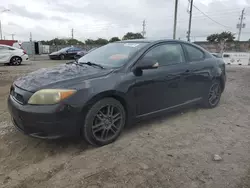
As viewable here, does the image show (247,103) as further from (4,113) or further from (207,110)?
(4,113)

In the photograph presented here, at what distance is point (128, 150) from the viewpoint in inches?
112

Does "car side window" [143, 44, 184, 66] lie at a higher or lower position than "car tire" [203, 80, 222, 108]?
higher

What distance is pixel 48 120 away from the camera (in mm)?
2520

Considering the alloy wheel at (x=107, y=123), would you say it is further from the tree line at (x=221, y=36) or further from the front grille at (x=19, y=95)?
the tree line at (x=221, y=36)

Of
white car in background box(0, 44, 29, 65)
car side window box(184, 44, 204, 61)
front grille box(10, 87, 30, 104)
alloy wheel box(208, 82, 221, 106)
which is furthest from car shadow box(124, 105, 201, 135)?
white car in background box(0, 44, 29, 65)

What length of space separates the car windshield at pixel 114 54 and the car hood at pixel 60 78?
10.6 inches

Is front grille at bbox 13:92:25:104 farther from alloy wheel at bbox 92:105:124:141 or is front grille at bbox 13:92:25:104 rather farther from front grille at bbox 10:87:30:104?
alloy wheel at bbox 92:105:124:141

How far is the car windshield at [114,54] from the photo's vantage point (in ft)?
10.7

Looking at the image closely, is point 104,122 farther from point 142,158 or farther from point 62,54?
point 62,54

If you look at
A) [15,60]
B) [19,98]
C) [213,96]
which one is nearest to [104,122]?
[19,98]

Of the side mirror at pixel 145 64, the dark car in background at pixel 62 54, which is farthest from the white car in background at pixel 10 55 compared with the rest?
the side mirror at pixel 145 64

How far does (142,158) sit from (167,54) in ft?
6.03

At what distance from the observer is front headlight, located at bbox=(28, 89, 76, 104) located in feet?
8.30

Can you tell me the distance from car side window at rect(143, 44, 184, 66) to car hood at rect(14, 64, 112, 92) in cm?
88
